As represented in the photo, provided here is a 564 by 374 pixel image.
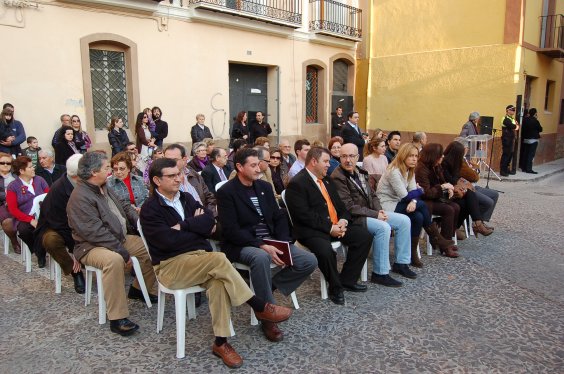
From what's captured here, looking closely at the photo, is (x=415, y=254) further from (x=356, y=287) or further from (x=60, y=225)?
(x=60, y=225)

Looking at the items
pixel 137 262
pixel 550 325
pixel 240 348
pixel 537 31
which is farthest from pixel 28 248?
pixel 537 31

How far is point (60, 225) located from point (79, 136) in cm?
480

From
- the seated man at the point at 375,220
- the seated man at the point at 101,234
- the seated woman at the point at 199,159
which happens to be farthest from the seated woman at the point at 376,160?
the seated man at the point at 101,234

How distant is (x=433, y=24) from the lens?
13.8 metres

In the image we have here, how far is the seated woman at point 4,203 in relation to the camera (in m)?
5.21

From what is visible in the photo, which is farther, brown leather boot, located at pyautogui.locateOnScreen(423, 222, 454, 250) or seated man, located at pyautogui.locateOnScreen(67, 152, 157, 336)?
brown leather boot, located at pyautogui.locateOnScreen(423, 222, 454, 250)

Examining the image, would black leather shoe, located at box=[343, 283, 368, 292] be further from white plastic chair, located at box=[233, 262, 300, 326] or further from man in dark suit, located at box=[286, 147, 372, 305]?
white plastic chair, located at box=[233, 262, 300, 326]

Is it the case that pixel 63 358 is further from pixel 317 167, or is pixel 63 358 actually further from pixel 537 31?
pixel 537 31

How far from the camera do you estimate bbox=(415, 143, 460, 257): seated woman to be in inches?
209

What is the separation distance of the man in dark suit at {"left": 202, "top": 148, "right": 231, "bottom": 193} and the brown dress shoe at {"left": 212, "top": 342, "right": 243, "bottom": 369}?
2.70 metres

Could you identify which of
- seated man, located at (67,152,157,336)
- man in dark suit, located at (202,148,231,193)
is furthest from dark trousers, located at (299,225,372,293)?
man in dark suit, located at (202,148,231,193)

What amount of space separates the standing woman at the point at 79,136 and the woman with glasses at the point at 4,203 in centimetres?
281

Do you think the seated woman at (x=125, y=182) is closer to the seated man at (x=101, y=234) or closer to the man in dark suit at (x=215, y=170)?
the seated man at (x=101, y=234)

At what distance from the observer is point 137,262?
3805 mm
